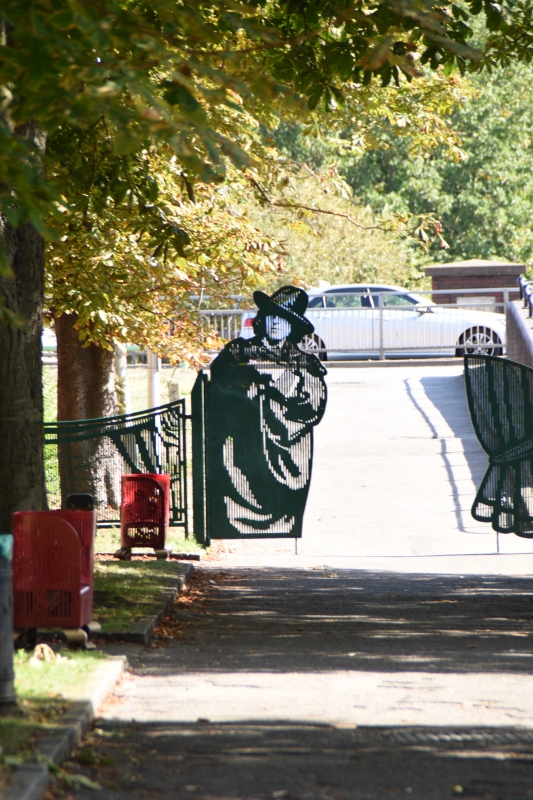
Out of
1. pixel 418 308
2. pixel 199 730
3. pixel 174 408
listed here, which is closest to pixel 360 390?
pixel 418 308

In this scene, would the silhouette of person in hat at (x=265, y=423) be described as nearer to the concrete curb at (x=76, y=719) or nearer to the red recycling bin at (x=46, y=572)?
the concrete curb at (x=76, y=719)

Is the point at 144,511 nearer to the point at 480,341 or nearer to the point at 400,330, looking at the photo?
the point at 400,330

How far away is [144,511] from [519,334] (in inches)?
427

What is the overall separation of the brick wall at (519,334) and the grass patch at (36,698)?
1247cm

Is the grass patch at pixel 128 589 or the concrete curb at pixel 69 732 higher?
the grass patch at pixel 128 589

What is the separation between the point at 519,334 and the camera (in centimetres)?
1897

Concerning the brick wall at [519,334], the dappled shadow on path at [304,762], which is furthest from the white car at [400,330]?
the dappled shadow on path at [304,762]

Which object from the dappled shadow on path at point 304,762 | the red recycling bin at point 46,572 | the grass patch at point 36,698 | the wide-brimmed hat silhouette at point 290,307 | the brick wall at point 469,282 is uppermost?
the brick wall at point 469,282

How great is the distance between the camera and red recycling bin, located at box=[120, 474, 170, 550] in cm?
1027

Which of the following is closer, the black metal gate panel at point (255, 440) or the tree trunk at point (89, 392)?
the black metal gate panel at point (255, 440)

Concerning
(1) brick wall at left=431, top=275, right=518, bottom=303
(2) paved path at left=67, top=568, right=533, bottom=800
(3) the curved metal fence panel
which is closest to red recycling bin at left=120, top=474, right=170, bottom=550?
(2) paved path at left=67, top=568, right=533, bottom=800

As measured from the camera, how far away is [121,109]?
445cm

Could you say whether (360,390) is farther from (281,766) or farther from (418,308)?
(281,766)

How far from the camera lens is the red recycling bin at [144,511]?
10273mm
